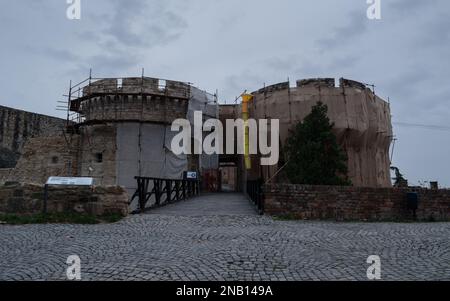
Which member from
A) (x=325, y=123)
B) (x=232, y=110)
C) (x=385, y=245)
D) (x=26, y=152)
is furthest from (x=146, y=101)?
(x=385, y=245)

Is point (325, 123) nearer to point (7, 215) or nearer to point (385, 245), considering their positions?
point (385, 245)

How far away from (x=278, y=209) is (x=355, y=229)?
6.61 ft

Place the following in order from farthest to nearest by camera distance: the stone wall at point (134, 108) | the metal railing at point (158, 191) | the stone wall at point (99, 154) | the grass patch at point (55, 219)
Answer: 1. the stone wall at point (134, 108)
2. the stone wall at point (99, 154)
3. the metal railing at point (158, 191)
4. the grass patch at point (55, 219)

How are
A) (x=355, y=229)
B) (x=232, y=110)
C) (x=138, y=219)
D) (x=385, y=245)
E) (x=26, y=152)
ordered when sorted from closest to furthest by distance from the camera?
1. (x=385, y=245)
2. (x=355, y=229)
3. (x=138, y=219)
4. (x=26, y=152)
5. (x=232, y=110)

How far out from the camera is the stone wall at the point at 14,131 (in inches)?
922

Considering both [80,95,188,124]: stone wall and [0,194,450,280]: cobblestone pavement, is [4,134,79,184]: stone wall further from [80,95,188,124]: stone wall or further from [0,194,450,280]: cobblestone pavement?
[0,194,450,280]: cobblestone pavement

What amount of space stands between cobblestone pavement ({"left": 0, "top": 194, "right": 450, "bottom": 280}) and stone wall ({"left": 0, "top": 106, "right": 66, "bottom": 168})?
2070 cm

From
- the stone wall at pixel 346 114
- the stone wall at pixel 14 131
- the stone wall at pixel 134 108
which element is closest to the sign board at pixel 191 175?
the stone wall at pixel 134 108

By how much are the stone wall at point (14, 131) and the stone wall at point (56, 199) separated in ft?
60.1

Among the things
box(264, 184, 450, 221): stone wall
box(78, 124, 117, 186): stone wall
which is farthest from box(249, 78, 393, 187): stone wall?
box(264, 184, 450, 221): stone wall

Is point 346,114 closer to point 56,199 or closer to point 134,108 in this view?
point 134,108

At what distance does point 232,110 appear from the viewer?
904 inches

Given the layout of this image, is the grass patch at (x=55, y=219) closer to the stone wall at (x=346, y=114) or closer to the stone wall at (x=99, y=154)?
the stone wall at (x=99, y=154)

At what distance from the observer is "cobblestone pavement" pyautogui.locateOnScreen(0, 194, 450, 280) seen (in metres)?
3.60
